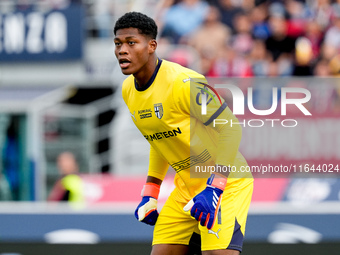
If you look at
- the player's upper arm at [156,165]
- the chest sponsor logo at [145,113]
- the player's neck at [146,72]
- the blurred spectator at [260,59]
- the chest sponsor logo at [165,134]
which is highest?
the blurred spectator at [260,59]

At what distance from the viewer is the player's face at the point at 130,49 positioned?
13.4ft

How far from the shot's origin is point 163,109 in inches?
164

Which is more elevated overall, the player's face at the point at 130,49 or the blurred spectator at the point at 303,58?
the blurred spectator at the point at 303,58

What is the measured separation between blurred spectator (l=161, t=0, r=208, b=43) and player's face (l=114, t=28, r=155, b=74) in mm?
7706

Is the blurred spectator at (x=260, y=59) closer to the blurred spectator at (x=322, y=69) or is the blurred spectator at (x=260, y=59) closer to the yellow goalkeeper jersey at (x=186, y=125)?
the blurred spectator at (x=322, y=69)

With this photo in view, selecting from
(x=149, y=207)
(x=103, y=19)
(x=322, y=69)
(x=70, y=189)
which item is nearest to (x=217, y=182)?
(x=149, y=207)

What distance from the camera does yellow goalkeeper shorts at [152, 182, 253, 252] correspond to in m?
4.13

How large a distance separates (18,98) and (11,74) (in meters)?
1.20

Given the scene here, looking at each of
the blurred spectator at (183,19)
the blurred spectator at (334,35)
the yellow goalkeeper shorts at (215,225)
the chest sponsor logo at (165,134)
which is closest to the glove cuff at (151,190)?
the yellow goalkeeper shorts at (215,225)

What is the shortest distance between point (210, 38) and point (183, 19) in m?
0.73

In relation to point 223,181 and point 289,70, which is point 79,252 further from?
point 289,70

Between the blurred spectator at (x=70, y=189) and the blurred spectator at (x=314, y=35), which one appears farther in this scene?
the blurred spectator at (x=314, y=35)

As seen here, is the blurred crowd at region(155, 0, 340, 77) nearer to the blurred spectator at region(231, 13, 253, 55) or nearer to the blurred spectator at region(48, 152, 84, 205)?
the blurred spectator at region(231, 13, 253, 55)

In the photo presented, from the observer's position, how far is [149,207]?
15.0ft
